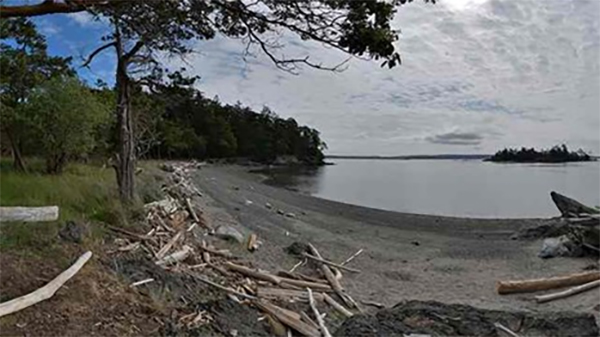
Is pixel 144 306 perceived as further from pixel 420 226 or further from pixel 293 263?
pixel 420 226

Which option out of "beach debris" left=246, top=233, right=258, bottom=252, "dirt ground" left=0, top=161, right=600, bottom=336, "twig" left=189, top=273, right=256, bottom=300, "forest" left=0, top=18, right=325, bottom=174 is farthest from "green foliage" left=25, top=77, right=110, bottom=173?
"twig" left=189, top=273, right=256, bottom=300

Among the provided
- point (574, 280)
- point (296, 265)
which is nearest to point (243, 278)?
point (296, 265)

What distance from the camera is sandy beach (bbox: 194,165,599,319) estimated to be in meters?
11.0

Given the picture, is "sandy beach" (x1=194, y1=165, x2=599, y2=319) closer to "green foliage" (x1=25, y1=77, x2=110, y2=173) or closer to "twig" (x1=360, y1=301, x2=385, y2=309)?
"twig" (x1=360, y1=301, x2=385, y2=309)

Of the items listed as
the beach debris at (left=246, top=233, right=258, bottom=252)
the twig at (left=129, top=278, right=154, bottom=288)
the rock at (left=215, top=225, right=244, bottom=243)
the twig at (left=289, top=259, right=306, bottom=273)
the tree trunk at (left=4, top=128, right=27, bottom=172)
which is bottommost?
the twig at (left=289, top=259, right=306, bottom=273)

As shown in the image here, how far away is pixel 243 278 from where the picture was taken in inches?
385

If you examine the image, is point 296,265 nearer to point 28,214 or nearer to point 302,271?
point 302,271

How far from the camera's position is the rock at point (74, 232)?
8060 millimetres

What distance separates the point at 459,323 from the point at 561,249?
9.35 m

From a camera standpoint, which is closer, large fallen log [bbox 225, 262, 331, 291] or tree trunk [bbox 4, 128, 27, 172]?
large fallen log [bbox 225, 262, 331, 291]

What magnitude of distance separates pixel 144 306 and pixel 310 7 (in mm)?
3824

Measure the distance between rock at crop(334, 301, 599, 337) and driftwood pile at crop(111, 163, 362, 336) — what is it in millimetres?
586

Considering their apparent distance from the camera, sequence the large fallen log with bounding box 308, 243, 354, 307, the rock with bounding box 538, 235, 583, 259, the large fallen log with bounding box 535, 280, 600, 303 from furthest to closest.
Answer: the rock with bounding box 538, 235, 583, 259 → the large fallen log with bounding box 535, 280, 600, 303 → the large fallen log with bounding box 308, 243, 354, 307

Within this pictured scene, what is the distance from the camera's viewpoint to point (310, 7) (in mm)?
5848
